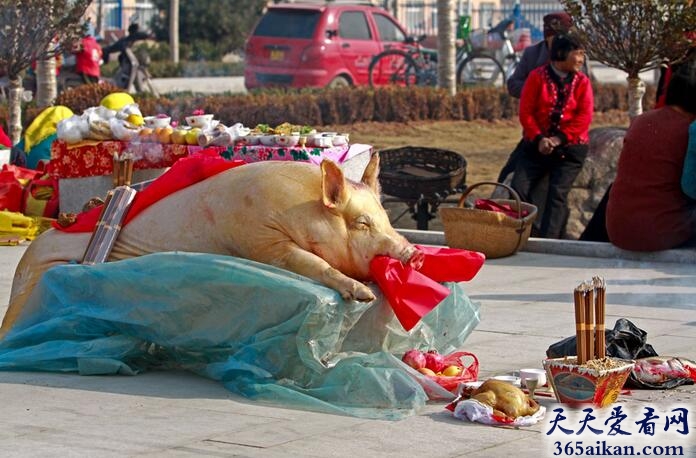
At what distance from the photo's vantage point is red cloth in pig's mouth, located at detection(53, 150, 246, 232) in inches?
303

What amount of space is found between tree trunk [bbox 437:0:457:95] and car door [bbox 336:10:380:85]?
3886mm

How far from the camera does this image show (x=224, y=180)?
7.48 m

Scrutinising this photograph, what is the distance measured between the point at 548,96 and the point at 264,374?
6369 millimetres

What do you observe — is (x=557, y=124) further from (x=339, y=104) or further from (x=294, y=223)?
(x=339, y=104)

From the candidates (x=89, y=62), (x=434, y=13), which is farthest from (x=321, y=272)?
(x=434, y=13)

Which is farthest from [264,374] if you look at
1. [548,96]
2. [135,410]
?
[548,96]

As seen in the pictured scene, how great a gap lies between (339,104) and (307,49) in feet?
→ 16.5

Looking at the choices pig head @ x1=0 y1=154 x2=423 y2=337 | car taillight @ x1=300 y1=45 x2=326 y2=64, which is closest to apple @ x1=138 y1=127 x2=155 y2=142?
pig head @ x1=0 y1=154 x2=423 y2=337

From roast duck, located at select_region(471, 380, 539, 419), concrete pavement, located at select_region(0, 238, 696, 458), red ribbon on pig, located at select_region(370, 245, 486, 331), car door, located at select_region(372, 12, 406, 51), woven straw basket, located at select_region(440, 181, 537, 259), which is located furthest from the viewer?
car door, located at select_region(372, 12, 406, 51)

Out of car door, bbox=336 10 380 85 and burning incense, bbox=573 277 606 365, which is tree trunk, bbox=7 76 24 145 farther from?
car door, bbox=336 10 380 85

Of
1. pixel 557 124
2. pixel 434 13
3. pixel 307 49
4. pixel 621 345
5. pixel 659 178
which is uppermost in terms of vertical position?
pixel 434 13

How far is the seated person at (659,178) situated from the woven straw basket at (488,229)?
732mm

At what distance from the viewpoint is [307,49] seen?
2556 cm

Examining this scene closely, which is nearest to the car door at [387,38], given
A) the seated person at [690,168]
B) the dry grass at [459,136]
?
the dry grass at [459,136]
